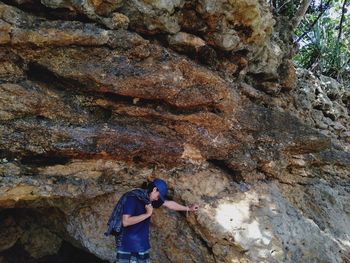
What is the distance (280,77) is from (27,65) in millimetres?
4887

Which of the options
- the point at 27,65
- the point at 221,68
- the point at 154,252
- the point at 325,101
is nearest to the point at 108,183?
the point at 154,252

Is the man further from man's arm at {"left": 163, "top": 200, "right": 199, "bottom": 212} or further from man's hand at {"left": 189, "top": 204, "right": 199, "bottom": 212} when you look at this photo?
man's hand at {"left": 189, "top": 204, "right": 199, "bottom": 212}

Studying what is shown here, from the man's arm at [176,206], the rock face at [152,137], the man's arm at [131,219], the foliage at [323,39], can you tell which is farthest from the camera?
the foliage at [323,39]

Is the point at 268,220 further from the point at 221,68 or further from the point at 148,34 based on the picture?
the point at 148,34

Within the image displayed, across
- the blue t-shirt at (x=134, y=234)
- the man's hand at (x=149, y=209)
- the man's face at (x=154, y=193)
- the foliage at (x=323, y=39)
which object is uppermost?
the foliage at (x=323, y=39)

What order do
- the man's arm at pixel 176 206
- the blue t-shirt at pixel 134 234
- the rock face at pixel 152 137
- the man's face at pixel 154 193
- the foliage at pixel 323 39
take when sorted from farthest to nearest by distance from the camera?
the foliage at pixel 323 39 → the man's arm at pixel 176 206 → the rock face at pixel 152 137 → the man's face at pixel 154 193 → the blue t-shirt at pixel 134 234

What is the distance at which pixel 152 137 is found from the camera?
16.9 ft

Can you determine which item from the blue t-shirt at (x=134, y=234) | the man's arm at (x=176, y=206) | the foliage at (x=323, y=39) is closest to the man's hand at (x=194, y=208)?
the man's arm at (x=176, y=206)

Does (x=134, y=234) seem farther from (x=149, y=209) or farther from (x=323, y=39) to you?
(x=323, y=39)

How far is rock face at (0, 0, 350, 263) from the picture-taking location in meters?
4.51

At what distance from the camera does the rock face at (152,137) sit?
451 cm

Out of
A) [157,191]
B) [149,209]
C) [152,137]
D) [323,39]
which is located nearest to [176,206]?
[157,191]

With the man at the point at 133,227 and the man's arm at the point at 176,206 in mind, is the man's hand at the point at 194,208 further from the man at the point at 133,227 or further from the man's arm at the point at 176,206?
the man at the point at 133,227

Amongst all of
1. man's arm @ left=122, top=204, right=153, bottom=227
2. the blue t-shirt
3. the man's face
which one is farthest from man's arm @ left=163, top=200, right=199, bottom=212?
man's arm @ left=122, top=204, right=153, bottom=227
